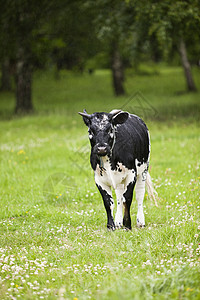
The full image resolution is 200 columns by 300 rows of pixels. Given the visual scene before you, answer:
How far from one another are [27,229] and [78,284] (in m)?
2.51

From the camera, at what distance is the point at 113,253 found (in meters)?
5.57

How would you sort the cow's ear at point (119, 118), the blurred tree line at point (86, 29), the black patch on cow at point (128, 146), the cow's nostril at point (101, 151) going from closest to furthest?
1. the cow's nostril at point (101, 151)
2. the cow's ear at point (119, 118)
3. the black patch on cow at point (128, 146)
4. the blurred tree line at point (86, 29)

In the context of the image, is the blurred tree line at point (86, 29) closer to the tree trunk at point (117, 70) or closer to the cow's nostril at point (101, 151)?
the tree trunk at point (117, 70)

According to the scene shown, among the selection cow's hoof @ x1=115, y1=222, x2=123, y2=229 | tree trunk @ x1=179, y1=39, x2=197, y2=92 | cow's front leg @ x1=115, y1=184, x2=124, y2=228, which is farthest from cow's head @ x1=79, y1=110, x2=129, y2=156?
tree trunk @ x1=179, y1=39, x2=197, y2=92

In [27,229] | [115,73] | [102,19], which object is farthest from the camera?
[115,73]

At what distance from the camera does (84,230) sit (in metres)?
6.80

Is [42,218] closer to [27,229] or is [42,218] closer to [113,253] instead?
[27,229]

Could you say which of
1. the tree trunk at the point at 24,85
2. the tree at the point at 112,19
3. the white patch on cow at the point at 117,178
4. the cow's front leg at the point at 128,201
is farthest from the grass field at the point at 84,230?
the tree trunk at the point at 24,85

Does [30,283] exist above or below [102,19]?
below

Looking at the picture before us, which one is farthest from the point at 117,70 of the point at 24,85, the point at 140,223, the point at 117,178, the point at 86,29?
the point at 117,178

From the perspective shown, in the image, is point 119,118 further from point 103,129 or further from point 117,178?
point 117,178

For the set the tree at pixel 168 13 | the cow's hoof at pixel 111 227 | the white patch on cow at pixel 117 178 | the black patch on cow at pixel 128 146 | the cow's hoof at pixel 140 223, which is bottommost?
the cow's hoof at pixel 140 223

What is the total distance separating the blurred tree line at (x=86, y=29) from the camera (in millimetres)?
16297

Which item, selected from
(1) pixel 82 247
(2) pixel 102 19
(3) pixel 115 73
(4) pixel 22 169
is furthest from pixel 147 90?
(1) pixel 82 247
